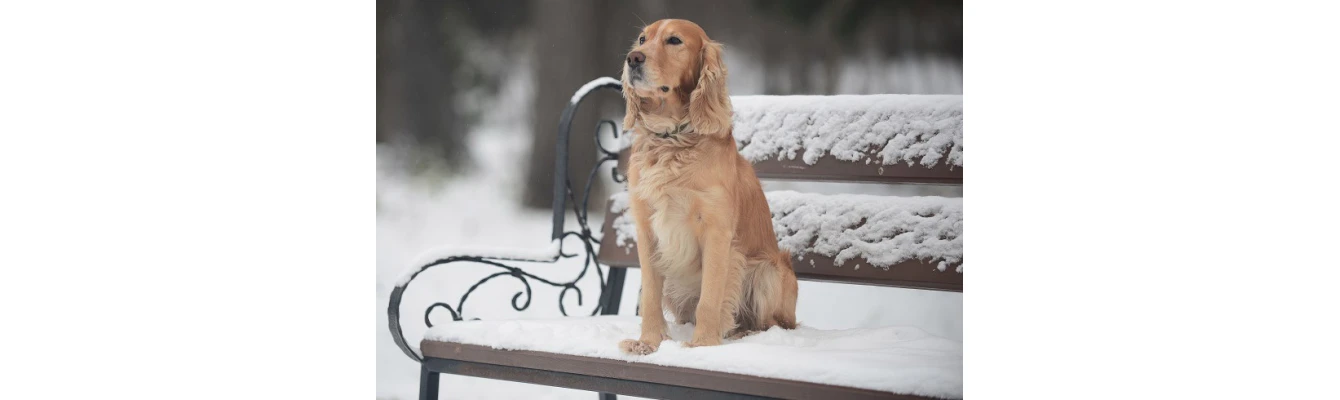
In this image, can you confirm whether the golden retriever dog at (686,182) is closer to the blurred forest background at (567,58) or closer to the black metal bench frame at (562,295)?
the black metal bench frame at (562,295)

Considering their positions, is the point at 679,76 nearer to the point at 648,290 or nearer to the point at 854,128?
the point at 648,290

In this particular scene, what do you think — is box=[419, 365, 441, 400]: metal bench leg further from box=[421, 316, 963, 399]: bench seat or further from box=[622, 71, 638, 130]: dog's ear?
box=[622, 71, 638, 130]: dog's ear

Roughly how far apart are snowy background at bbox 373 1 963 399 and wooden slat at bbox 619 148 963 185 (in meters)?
0.05

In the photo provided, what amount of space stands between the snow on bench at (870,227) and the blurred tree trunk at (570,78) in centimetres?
59

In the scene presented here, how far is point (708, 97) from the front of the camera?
2.04m

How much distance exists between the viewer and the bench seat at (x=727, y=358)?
69.2 inches

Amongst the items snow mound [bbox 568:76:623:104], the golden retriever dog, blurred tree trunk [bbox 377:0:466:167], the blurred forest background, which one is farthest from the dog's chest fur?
blurred tree trunk [bbox 377:0:466:167]

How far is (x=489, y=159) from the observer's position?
3105 millimetres

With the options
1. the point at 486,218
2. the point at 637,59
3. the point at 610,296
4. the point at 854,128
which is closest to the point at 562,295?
the point at 610,296

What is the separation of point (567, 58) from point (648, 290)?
3.16ft

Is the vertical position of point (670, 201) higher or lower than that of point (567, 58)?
lower

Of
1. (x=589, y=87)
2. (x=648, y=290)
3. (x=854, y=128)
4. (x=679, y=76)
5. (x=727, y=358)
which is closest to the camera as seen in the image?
(x=727, y=358)
